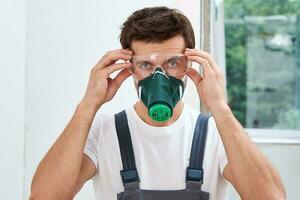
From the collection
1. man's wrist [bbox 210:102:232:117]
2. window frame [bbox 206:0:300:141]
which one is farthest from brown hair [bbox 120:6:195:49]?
window frame [bbox 206:0:300:141]

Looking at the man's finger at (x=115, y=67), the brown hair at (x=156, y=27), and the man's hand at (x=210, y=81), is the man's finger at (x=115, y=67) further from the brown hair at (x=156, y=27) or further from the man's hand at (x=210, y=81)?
the man's hand at (x=210, y=81)

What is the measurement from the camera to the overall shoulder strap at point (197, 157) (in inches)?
46.6

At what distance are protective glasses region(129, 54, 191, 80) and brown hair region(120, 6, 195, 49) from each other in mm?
51

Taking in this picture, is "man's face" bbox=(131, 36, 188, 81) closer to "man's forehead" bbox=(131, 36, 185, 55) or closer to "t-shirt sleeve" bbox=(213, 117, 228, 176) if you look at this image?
"man's forehead" bbox=(131, 36, 185, 55)

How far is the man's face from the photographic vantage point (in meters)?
1.15

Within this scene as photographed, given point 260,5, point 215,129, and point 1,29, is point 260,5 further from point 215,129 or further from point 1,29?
point 1,29

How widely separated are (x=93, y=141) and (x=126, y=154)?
115 mm

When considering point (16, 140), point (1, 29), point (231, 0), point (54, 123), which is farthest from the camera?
point (231, 0)

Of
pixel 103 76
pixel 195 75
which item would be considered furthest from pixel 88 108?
pixel 195 75

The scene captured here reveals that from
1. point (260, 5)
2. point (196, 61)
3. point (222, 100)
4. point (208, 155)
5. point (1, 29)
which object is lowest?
point (208, 155)

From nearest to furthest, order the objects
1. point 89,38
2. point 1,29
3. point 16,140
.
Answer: point 1,29 → point 16,140 → point 89,38

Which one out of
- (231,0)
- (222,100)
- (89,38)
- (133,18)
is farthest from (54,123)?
(231,0)

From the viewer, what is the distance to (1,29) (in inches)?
52.6

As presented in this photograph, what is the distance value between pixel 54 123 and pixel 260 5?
4.72 ft
